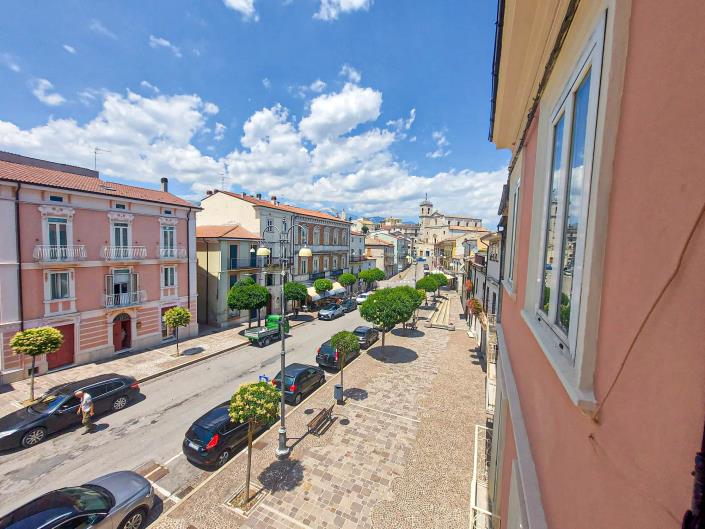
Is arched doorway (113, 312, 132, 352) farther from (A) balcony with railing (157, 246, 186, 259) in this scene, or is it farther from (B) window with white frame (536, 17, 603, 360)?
(B) window with white frame (536, 17, 603, 360)

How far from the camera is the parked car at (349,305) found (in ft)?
97.7

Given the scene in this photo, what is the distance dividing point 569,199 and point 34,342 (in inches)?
669

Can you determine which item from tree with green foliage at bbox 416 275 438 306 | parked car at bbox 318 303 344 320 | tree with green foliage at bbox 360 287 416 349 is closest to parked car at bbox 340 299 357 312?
parked car at bbox 318 303 344 320

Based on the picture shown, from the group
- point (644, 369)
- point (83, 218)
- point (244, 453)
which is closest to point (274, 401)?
point (244, 453)

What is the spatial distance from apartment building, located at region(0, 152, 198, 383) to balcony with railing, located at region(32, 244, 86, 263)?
0.11 ft

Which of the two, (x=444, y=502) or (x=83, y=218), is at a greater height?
(x=83, y=218)

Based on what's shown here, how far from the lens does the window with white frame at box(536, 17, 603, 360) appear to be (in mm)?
1678

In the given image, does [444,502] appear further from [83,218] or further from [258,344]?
[83,218]

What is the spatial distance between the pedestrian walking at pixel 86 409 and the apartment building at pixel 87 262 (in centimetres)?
621

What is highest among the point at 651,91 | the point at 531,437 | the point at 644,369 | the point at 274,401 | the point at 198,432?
the point at 651,91

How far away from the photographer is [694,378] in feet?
2.42

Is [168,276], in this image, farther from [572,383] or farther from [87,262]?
[572,383]

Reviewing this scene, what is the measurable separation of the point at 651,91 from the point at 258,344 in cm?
2022

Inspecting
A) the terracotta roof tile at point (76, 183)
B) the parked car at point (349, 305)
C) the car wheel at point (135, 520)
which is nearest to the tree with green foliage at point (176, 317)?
the terracotta roof tile at point (76, 183)
